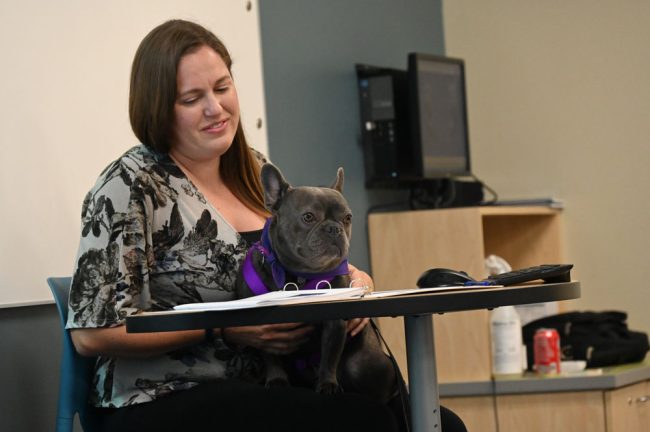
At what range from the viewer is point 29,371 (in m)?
2.25

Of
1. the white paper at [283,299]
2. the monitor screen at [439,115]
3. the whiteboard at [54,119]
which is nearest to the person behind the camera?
the white paper at [283,299]

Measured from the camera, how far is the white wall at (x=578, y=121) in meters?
3.92

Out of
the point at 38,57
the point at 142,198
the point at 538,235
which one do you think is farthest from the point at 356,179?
the point at 142,198

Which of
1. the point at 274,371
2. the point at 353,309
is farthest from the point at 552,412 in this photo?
the point at 353,309

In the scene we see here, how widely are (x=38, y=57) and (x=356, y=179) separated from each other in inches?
63.0

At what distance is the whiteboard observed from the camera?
2232 mm

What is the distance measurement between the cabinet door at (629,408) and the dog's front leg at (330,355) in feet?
5.58

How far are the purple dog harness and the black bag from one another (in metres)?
1.87

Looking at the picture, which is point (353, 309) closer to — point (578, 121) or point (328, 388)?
point (328, 388)

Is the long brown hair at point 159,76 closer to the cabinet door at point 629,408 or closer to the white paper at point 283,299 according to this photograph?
the white paper at point 283,299

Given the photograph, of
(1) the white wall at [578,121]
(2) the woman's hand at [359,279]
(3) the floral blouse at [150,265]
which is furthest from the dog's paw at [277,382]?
(1) the white wall at [578,121]

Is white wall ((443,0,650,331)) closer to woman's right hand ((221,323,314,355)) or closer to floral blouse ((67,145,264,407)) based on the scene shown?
floral blouse ((67,145,264,407))

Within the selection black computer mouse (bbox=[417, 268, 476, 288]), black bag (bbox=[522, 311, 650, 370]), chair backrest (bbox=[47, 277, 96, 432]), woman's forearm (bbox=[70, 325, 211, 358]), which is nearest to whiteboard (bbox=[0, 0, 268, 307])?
chair backrest (bbox=[47, 277, 96, 432])

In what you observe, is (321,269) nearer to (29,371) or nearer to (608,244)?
(29,371)
